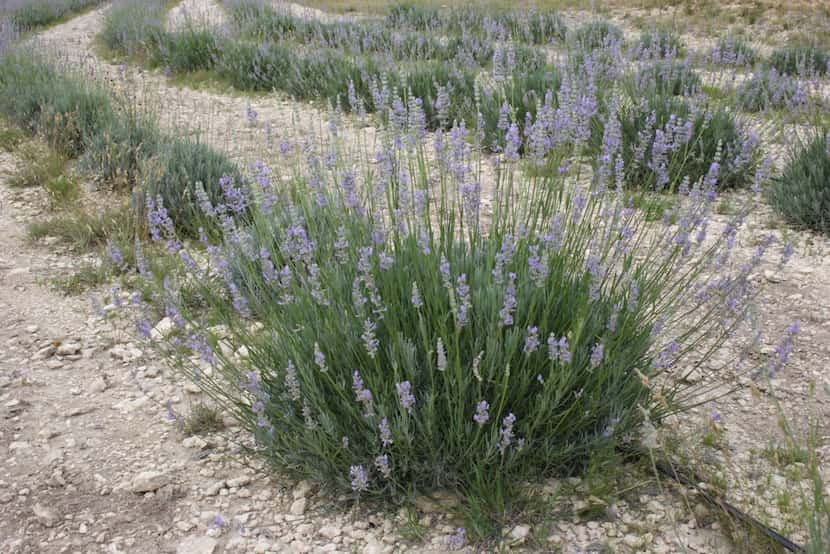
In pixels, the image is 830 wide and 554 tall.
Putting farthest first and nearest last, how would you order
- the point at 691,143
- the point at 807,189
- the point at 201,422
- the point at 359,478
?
the point at 691,143, the point at 807,189, the point at 201,422, the point at 359,478

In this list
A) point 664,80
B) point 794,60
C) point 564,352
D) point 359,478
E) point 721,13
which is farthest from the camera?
point 721,13

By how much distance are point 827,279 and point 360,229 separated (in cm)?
305

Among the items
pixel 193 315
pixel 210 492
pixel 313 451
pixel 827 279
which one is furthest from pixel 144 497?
pixel 827 279

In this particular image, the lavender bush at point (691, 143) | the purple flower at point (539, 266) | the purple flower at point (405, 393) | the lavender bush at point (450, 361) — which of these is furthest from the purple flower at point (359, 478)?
the lavender bush at point (691, 143)

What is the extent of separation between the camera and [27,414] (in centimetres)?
345

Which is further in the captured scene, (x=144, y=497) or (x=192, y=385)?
(x=192, y=385)

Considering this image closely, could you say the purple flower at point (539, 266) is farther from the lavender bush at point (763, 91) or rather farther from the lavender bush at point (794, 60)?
the lavender bush at point (794, 60)

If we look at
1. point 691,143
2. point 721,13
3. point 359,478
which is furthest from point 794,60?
point 359,478

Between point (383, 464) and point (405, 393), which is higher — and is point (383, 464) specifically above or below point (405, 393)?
below

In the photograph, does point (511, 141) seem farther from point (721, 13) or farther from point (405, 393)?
point (721, 13)

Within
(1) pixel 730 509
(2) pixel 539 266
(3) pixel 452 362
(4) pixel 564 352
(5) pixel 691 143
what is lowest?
(1) pixel 730 509

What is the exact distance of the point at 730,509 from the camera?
251 centimetres

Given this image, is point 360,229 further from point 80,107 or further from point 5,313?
point 80,107

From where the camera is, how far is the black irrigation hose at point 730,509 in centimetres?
228
